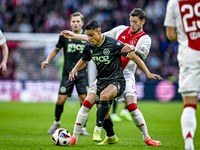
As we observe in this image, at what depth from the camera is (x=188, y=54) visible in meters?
3.93

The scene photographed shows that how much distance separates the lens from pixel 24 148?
5000 millimetres

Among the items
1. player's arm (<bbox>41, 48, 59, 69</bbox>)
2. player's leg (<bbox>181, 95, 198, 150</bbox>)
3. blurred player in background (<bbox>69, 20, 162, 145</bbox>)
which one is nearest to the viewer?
player's leg (<bbox>181, 95, 198, 150</bbox>)

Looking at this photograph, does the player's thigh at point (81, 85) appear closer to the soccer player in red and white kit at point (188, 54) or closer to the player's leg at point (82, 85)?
the player's leg at point (82, 85)

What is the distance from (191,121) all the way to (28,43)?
15368 millimetres

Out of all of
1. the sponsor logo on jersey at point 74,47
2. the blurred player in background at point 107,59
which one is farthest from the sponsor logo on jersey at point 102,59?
the sponsor logo on jersey at point 74,47

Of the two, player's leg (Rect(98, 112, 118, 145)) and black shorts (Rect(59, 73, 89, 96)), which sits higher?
black shorts (Rect(59, 73, 89, 96))

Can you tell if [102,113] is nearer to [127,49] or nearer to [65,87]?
[127,49]

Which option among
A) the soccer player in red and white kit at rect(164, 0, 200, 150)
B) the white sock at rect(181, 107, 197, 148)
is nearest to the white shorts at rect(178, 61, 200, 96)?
the soccer player in red and white kit at rect(164, 0, 200, 150)

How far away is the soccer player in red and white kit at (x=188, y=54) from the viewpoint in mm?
3883

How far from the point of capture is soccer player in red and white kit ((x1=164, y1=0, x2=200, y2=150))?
388 cm

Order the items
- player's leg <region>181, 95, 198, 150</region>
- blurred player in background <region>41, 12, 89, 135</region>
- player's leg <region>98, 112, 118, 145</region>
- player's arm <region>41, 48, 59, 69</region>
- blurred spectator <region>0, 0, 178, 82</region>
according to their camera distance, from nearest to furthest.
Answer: player's leg <region>181, 95, 198, 150</region>, player's leg <region>98, 112, 118, 145</region>, player's arm <region>41, 48, 59, 69</region>, blurred player in background <region>41, 12, 89, 135</region>, blurred spectator <region>0, 0, 178, 82</region>

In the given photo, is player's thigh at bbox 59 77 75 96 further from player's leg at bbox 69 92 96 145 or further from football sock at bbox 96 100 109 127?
football sock at bbox 96 100 109 127

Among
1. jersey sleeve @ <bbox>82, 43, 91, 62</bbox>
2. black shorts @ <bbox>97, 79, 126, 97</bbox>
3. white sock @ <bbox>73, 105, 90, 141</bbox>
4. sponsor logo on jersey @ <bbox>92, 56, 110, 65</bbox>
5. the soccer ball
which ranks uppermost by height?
jersey sleeve @ <bbox>82, 43, 91, 62</bbox>

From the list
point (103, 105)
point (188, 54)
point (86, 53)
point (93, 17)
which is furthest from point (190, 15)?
point (93, 17)
